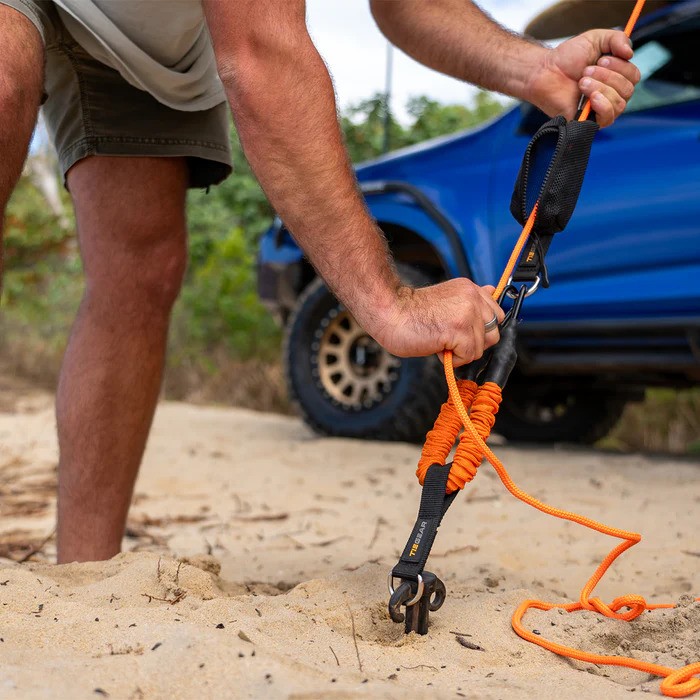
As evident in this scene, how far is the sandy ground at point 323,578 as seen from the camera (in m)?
1.28

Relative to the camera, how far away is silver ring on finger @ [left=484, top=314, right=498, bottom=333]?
1.54m

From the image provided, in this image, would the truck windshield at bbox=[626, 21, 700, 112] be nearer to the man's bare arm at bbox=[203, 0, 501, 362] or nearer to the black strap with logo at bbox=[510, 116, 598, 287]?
the black strap with logo at bbox=[510, 116, 598, 287]

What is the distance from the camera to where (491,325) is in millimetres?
1551

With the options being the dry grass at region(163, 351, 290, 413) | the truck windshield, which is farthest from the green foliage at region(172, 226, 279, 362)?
the truck windshield

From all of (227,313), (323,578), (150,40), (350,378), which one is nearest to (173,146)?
(150,40)

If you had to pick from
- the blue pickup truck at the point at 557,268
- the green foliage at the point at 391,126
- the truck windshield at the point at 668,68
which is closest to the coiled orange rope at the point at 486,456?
the blue pickup truck at the point at 557,268

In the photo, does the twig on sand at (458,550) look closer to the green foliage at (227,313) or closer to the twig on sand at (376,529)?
the twig on sand at (376,529)

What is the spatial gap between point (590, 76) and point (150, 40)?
0.92 metres

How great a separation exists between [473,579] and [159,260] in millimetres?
1062

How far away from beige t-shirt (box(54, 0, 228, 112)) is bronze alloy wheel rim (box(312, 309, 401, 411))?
2.49 m

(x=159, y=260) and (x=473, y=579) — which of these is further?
(x=159, y=260)

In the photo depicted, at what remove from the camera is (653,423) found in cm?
570

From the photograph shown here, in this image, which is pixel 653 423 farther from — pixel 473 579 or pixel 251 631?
pixel 251 631

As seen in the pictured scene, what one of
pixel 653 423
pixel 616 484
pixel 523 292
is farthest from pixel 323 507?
pixel 653 423
